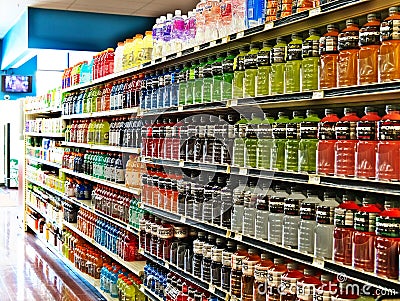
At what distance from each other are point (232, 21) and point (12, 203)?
1253 centimetres

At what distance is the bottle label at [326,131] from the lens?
8.91 feet

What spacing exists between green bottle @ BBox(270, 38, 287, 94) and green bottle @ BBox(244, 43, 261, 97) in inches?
8.2

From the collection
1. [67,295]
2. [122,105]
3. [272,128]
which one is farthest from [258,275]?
[67,295]

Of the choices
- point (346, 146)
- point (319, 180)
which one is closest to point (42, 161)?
point (319, 180)

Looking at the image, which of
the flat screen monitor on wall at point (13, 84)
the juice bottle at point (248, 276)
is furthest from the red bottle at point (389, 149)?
the flat screen monitor on wall at point (13, 84)

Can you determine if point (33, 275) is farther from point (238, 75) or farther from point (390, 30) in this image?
point (390, 30)

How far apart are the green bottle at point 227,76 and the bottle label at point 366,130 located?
1215 millimetres

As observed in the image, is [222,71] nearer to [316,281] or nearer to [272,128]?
[272,128]

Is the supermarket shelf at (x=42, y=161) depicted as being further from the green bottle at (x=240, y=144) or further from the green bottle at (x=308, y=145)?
the green bottle at (x=308, y=145)

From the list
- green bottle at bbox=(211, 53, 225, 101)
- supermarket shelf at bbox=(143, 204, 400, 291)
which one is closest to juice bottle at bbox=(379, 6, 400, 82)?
supermarket shelf at bbox=(143, 204, 400, 291)

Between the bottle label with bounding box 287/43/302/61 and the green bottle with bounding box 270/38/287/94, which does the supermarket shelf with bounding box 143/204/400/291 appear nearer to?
the green bottle with bounding box 270/38/287/94

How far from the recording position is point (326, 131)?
2740 millimetres

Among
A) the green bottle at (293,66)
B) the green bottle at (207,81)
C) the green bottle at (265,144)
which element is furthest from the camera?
the green bottle at (207,81)

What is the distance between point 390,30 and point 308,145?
71 centimetres
